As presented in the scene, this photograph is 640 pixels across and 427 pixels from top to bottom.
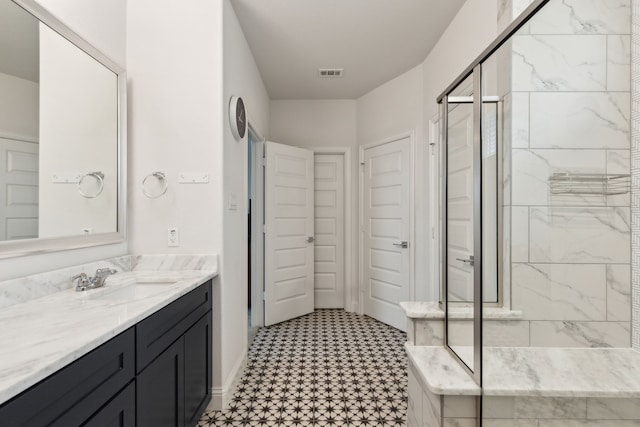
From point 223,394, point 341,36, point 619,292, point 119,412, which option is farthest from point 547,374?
point 341,36

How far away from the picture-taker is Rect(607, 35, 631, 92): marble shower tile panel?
0.99 meters

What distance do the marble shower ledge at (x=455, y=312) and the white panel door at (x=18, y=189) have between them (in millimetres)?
1821

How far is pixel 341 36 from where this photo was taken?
2797 millimetres

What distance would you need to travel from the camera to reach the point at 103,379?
0.98 meters

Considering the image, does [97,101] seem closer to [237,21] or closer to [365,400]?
A: [237,21]

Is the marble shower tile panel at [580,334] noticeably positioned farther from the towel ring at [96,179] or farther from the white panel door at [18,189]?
the towel ring at [96,179]

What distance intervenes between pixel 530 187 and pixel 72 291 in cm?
195

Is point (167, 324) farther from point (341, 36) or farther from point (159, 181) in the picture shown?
point (341, 36)

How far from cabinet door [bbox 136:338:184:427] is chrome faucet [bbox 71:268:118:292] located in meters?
0.48

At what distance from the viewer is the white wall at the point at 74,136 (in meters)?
1.47

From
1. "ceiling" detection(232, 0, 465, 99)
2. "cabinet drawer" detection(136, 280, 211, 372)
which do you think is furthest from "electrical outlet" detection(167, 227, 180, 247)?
"ceiling" detection(232, 0, 465, 99)

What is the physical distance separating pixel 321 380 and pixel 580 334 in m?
1.72

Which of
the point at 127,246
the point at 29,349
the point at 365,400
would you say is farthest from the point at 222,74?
the point at 365,400

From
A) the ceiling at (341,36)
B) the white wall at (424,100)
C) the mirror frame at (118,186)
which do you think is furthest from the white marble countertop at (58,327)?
the white wall at (424,100)
